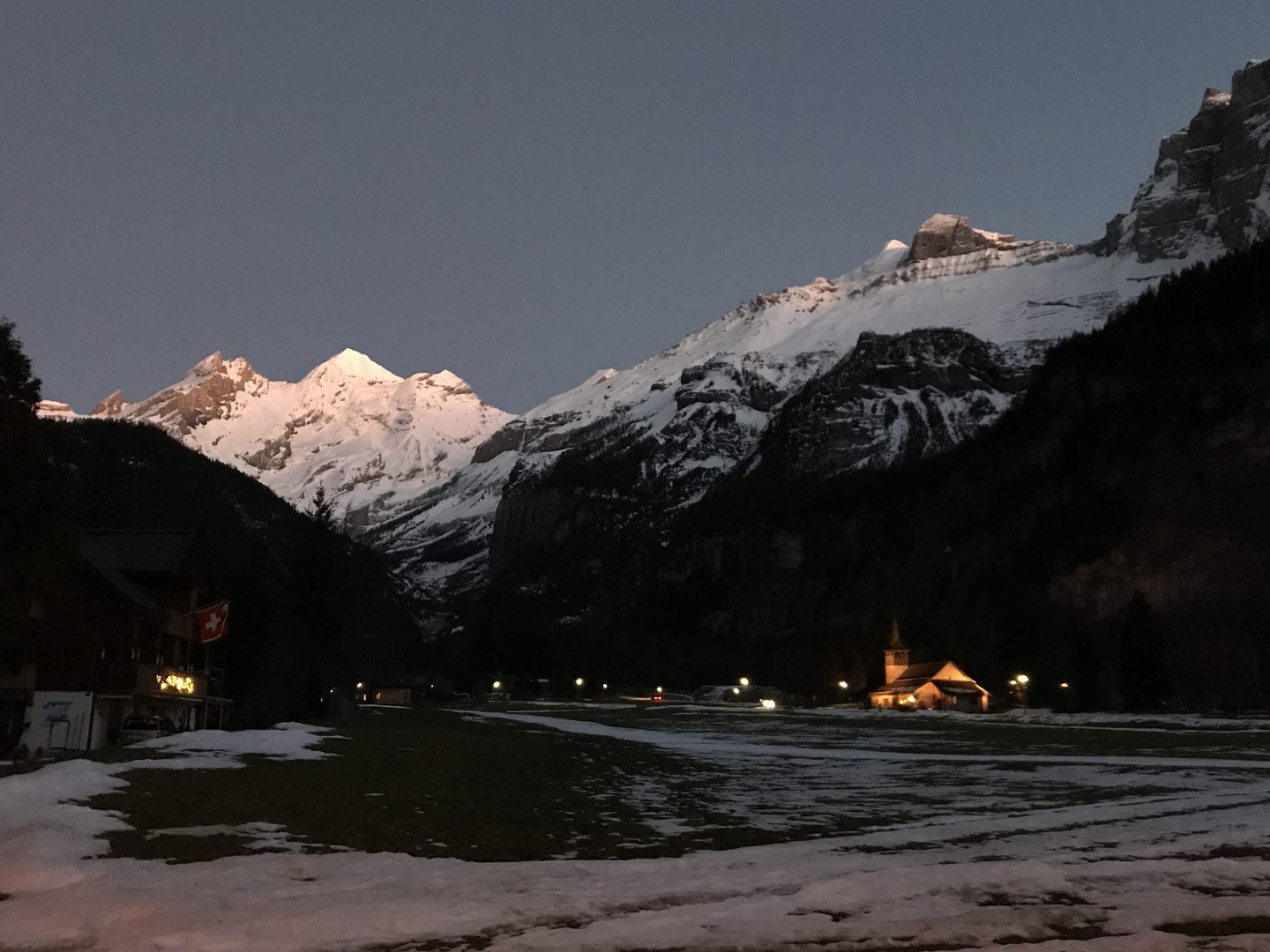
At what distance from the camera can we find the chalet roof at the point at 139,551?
5394 centimetres

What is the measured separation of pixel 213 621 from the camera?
57062mm

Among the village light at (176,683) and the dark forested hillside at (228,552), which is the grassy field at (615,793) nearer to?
the dark forested hillside at (228,552)

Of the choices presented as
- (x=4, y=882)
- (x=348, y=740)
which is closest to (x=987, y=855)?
(x=4, y=882)

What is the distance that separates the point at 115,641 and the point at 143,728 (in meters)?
4.54

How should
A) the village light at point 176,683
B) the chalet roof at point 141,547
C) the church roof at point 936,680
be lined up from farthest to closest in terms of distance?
the church roof at point 936,680 < the chalet roof at point 141,547 < the village light at point 176,683

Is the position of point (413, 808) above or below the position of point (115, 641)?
below

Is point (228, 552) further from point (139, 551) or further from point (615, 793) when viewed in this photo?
point (615, 793)

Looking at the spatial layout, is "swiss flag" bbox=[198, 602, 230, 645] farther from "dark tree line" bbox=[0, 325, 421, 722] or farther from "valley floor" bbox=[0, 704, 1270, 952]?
"valley floor" bbox=[0, 704, 1270, 952]

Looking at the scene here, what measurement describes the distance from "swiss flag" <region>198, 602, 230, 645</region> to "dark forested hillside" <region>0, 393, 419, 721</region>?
452 cm

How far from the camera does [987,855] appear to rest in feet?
51.5

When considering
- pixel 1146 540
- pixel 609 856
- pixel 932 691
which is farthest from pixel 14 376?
pixel 1146 540

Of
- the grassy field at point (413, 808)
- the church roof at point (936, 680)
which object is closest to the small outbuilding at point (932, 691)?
the church roof at point (936, 680)

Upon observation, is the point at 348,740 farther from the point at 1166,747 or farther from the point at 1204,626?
the point at 1204,626

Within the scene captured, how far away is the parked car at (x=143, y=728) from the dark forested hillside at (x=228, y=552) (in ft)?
29.1
